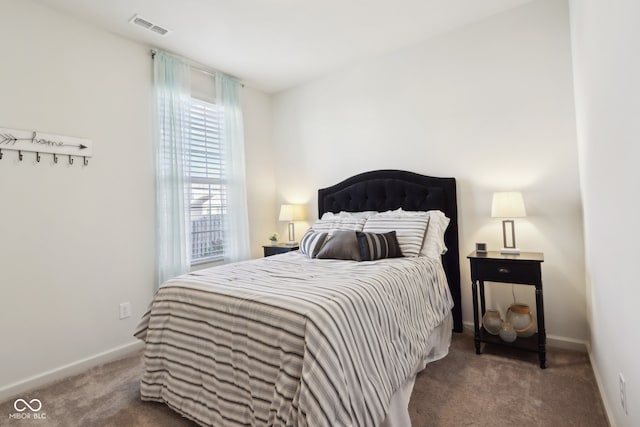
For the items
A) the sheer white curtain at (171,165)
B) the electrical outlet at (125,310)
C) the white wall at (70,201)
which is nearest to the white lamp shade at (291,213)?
the sheer white curtain at (171,165)

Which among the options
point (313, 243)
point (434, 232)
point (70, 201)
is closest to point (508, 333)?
point (434, 232)

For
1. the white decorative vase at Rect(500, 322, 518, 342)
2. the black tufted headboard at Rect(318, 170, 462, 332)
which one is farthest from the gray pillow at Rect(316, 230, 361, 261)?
the white decorative vase at Rect(500, 322, 518, 342)

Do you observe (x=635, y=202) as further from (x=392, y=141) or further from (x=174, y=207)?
(x=174, y=207)

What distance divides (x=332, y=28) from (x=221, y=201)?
2110mm

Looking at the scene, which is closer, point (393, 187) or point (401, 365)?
point (401, 365)

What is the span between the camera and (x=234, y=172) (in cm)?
365

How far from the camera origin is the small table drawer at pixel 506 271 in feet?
7.22

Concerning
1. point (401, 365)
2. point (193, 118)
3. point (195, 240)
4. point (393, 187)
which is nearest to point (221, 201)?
point (195, 240)

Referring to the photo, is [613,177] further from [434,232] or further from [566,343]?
→ [566,343]

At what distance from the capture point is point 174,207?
3.05 m

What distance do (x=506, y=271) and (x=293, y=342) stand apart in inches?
70.3

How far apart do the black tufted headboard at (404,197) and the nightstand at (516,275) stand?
356 mm

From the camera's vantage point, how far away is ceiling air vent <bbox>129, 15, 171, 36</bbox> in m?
2.54

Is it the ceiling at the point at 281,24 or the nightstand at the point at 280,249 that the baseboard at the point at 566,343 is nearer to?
the nightstand at the point at 280,249
